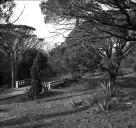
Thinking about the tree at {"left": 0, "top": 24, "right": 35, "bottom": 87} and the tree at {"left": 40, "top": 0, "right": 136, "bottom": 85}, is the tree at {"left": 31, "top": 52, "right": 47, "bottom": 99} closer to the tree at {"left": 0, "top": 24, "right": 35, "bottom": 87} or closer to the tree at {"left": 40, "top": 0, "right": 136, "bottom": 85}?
the tree at {"left": 40, "top": 0, "right": 136, "bottom": 85}

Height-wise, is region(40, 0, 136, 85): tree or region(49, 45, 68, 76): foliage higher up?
region(40, 0, 136, 85): tree

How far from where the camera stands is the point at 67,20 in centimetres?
967

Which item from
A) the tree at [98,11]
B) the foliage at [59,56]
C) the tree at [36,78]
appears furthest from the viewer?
the tree at [36,78]

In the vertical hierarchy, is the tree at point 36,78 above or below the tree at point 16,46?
below

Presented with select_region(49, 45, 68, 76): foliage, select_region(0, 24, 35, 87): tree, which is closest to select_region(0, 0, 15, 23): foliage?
select_region(49, 45, 68, 76): foliage

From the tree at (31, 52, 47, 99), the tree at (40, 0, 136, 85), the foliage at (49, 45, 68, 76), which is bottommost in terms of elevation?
the tree at (31, 52, 47, 99)

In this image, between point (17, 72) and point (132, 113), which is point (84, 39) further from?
point (17, 72)

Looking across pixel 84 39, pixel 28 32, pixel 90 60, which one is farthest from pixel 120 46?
pixel 28 32

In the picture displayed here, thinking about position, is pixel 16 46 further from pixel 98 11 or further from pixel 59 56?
pixel 98 11

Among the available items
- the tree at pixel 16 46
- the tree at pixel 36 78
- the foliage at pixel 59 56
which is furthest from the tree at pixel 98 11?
→ the tree at pixel 16 46

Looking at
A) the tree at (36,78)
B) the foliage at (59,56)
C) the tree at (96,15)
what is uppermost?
the tree at (96,15)

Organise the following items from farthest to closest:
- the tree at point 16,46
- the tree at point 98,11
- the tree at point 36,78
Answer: the tree at point 16,46 → the tree at point 36,78 → the tree at point 98,11

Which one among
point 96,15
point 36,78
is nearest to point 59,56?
point 36,78

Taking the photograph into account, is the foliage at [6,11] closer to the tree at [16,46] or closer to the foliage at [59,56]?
the foliage at [59,56]
